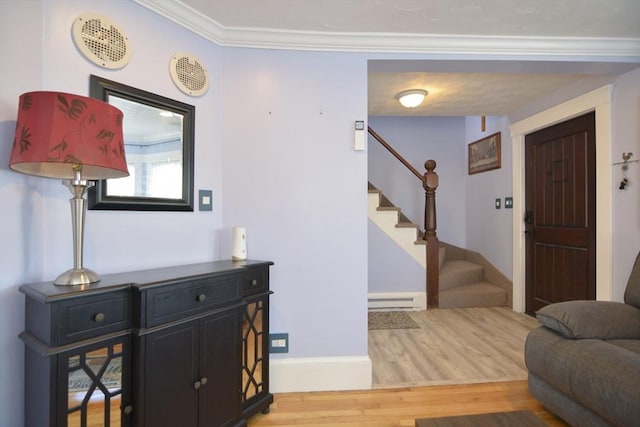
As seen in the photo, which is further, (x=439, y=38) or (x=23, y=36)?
(x=439, y=38)

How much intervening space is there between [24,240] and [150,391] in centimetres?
80

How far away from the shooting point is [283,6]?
171cm

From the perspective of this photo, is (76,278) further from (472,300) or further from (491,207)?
(491,207)

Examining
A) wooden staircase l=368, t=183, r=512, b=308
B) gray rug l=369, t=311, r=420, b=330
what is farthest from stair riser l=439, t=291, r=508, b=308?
gray rug l=369, t=311, r=420, b=330

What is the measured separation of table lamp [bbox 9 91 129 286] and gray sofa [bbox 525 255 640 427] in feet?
7.07

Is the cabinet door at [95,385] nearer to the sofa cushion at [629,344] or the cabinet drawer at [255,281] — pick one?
the cabinet drawer at [255,281]

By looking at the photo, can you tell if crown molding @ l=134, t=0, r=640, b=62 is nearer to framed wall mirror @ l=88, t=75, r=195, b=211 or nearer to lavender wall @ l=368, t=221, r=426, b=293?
framed wall mirror @ l=88, t=75, r=195, b=211

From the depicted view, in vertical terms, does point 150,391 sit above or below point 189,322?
below

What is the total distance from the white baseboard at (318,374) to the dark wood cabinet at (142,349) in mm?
333

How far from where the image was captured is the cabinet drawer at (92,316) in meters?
1.05

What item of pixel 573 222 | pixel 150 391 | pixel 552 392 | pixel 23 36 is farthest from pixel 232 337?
pixel 573 222

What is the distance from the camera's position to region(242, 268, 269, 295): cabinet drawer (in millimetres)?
1638

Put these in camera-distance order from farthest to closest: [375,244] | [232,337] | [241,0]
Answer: [375,244] < [241,0] < [232,337]

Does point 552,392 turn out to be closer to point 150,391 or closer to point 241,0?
point 150,391
